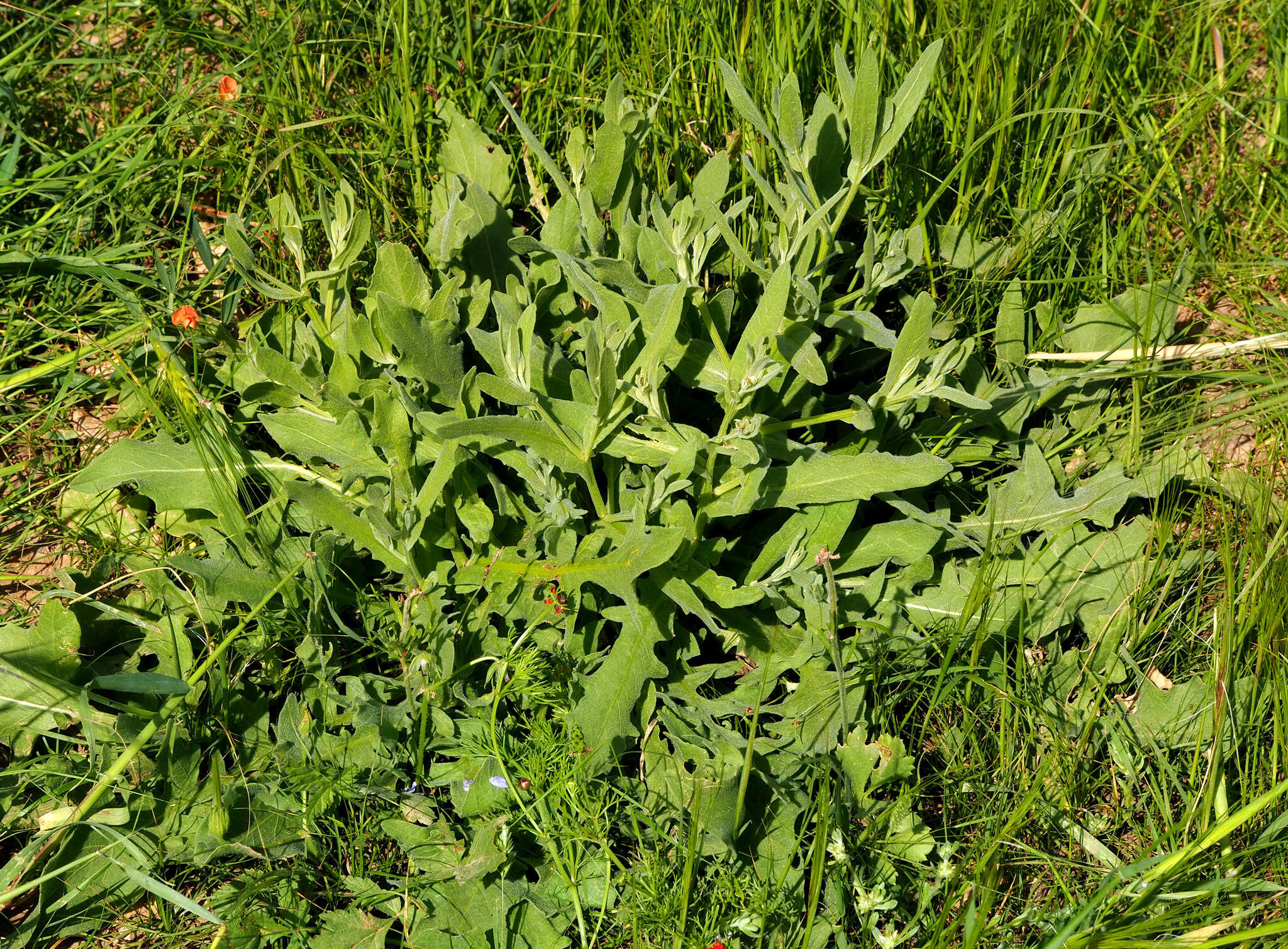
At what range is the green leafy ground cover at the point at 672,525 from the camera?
2252 millimetres

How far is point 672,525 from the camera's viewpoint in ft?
7.84

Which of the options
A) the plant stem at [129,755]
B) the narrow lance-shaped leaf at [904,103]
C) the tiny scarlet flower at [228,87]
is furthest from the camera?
the tiny scarlet flower at [228,87]

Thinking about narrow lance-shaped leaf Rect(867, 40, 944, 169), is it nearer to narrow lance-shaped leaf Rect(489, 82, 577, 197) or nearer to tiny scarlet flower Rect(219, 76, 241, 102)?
narrow lance-shaped leaf Rect(489, 82, 577, 197)

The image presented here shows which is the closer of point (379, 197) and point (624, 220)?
point (624, 220)

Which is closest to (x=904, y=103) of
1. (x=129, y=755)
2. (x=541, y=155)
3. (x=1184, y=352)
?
(x=541, y=155)

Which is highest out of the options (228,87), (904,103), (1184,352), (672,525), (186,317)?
(228,87)

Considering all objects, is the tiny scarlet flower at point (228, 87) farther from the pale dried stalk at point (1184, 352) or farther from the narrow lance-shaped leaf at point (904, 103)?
the pale dried stalk at point (1184, 352)

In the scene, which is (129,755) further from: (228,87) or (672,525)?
(228,87)

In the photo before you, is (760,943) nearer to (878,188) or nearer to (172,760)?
(172,760)

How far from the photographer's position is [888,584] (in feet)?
8.59

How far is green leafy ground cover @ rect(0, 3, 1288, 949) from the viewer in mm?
2252

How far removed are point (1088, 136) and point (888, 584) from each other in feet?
5.15

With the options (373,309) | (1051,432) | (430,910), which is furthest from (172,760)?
(1051,432)

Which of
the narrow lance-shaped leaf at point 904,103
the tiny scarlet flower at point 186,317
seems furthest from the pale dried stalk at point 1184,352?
the tiny scarlet flower at point 186,317
